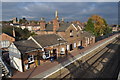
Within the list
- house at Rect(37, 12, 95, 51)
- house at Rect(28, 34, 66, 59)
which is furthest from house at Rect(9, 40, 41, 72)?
house at Rect(37, 12, 95, 51)

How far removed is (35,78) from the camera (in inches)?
468

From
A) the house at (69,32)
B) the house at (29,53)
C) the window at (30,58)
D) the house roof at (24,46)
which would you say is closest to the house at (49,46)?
the house at (29,53)

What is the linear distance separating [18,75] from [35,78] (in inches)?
108

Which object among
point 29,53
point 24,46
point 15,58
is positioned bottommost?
point 15,58

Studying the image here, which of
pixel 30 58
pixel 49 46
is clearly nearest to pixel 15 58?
pixel 30 58

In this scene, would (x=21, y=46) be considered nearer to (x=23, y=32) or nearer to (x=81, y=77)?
(x=81, y=77)

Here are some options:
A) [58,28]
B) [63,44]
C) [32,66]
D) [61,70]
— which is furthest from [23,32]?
[61,70]

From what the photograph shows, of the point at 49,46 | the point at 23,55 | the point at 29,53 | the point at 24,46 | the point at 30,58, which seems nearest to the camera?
the point at 23,55

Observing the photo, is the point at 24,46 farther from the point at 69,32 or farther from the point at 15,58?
the point at 69,32

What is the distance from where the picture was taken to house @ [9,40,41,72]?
13.8 metres

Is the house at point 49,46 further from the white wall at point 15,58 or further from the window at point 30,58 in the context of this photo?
the white wall at point 15,58

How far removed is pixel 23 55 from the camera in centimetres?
1391

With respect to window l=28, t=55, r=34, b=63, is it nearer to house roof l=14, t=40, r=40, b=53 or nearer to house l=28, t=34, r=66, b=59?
house roof l=14, t=40, r=40, b=53

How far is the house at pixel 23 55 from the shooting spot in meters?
13.8
